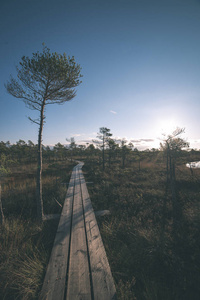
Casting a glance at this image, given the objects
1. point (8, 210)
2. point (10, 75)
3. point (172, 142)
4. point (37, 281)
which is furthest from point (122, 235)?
point (172, 142)

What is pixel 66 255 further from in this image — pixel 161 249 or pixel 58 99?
pixel 58 99

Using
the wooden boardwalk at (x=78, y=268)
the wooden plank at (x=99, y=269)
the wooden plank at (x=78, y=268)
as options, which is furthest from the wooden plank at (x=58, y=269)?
the wooden plank at (x=99, y=269)

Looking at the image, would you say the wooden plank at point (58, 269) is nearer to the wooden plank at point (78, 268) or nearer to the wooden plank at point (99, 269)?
the wooden plank at point (78, 268)

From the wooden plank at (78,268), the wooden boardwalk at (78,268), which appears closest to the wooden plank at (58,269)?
the wooden boardwalk at (78,268)

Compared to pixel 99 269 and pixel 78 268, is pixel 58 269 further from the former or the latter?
pixel 99 269

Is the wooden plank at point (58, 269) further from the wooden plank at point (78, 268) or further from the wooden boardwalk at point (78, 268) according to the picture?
the wooden plank at point (78, 268)

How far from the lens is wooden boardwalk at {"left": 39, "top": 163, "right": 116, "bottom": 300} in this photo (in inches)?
81.8

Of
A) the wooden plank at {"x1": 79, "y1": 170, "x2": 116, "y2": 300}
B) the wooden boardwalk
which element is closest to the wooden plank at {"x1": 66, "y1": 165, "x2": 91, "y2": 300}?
the wooden boardwalk

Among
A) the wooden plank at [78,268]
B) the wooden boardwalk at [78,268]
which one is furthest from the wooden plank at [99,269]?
the wooden plank at [78,268]

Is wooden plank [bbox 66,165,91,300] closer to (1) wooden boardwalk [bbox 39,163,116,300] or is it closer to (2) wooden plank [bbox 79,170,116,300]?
(1) wooden boardwalk [bbox 39,163,116,300]

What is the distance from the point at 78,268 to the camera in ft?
8.43

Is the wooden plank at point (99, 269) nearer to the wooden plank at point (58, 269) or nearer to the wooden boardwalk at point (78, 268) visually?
the wooden boardwalk at point (78, 268)

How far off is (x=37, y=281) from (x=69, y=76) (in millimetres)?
6931

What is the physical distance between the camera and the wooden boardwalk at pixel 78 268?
208 centimetres
